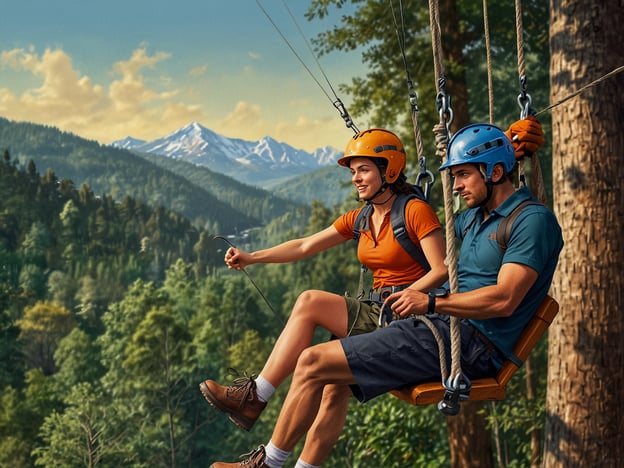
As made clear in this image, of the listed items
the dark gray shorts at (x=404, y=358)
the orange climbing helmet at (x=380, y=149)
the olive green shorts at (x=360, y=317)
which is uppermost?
the orange climbing helmet at (x=380, y=149)

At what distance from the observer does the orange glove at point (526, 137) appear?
13.5ft

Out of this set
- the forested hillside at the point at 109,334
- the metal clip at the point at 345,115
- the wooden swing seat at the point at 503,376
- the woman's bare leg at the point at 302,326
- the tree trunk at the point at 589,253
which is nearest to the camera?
the wooden swing seat at the point at 503,376

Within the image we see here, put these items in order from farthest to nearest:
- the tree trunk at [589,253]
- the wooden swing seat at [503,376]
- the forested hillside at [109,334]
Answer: the forested hillside at [109,334], the tree trunk at [589,253], the wooden swing seat at [503,376]

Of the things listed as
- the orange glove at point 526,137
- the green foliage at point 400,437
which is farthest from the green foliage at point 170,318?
the orange glove at point 526,137

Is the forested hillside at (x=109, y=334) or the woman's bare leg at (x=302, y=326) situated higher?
the woman's bare leg at (x=302, y=326)

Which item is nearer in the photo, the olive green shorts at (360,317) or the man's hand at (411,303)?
the man's hand at (411,303)

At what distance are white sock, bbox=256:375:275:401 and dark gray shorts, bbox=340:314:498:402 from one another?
0.52 m

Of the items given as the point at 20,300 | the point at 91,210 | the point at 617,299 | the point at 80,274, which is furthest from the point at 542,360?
the point at 91,210

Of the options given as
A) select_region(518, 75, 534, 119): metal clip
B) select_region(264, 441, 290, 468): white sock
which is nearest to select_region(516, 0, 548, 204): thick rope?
select_region(518, 75, 534, 119): metal clip

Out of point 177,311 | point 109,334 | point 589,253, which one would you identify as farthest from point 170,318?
point 589,253

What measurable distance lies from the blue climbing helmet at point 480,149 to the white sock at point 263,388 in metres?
1.28

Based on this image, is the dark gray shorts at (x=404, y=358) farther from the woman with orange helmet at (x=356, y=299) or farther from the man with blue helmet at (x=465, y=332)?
the woman with orange helmet at (x=356, y=299)

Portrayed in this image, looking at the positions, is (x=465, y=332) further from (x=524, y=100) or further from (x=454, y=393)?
(x=524, y=100)

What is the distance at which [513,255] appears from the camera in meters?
Answer: 3.40
